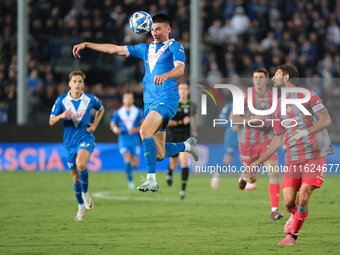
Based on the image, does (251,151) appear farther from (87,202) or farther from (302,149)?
(302,149)

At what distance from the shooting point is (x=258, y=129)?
41.0 ft

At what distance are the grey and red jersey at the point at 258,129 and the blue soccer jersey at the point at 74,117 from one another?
8.80 ft

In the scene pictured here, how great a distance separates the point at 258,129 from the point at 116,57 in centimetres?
1128

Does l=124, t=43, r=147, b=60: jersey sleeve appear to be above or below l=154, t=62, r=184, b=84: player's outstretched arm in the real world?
above

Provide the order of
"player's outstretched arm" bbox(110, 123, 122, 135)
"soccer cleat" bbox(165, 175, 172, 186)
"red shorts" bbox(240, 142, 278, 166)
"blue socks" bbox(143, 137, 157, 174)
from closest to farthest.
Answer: "blue socks" bbox(143, 137, 157, 174)
"red shorts" bbox(240, 142, 278, 166)
"soccer cleat" bbox(165, 175, 172, 186)
"player's outstretched arm" bbox(110, 123, 122, 135)

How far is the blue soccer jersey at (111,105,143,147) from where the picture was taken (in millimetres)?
17750

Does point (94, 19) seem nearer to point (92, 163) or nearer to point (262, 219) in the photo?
point (92, 163)

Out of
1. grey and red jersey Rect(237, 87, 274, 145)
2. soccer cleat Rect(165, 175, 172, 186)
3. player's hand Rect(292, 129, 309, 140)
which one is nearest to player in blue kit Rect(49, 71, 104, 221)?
grey and red jersey Rect(237, 87, 274, 145)

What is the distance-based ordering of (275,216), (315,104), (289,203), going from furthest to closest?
(275,216), (289,203), (315,104)

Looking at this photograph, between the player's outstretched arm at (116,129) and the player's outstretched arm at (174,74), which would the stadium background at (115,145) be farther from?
the player's outstretched arm at (174,74)

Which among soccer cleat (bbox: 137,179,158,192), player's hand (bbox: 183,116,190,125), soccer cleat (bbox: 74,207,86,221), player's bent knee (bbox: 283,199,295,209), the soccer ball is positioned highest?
the soccer ball

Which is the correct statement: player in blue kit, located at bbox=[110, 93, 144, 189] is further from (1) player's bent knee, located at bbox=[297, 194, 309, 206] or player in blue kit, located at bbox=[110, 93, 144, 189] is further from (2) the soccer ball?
(1) player's bent knee, located at bbox=[297, 194, 309, 206]

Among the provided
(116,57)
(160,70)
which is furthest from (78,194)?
(116,57)

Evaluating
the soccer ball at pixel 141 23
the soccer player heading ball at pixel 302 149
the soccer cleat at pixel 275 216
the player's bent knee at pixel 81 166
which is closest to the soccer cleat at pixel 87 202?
the player's bent knee at pixel 81 166
